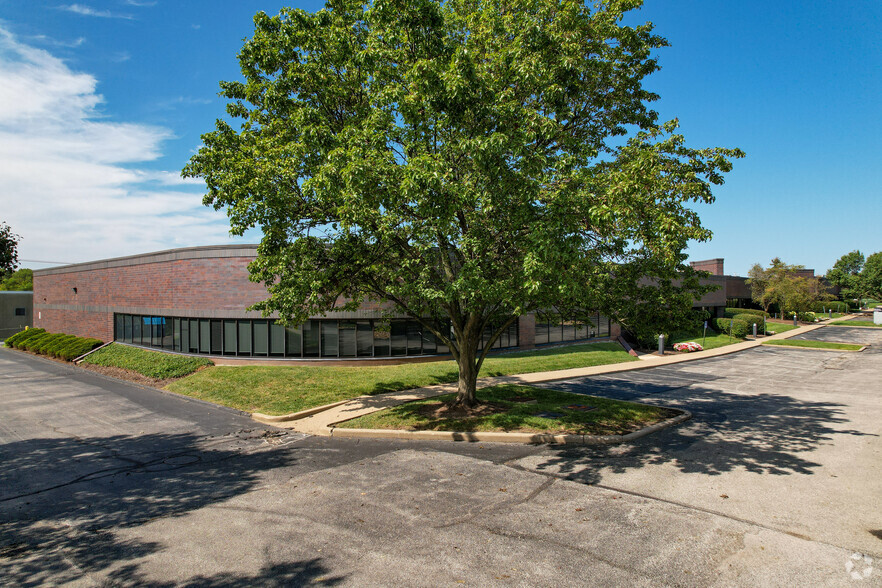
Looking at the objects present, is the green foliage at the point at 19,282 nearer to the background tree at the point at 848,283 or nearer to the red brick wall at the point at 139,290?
the red brick wall at the point at 139,290

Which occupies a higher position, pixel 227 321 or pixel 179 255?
pixel 179 255

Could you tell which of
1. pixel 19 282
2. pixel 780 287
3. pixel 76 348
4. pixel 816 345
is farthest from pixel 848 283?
pixel 19 282

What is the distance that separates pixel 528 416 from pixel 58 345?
3138cm

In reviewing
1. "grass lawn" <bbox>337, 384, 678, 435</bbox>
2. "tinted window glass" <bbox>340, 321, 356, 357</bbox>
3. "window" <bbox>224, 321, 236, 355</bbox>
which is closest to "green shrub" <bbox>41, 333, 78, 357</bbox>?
"window" <bbox>224, 321, 236, 355</bbox>

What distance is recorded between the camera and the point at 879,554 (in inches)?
230

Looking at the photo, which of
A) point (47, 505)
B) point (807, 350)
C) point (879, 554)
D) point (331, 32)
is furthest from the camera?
point (807, 350)

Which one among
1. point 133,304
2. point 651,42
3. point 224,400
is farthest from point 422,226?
point 133,304

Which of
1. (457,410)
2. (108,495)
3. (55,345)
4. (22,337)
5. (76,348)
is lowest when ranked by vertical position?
(108,495)

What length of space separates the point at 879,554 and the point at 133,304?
1275 inches

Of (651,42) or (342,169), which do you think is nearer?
(342,169)

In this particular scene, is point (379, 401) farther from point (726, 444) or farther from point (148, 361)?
point (148, 361)

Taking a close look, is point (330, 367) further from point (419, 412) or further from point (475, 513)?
point (475, 513)

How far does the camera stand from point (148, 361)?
23.5m

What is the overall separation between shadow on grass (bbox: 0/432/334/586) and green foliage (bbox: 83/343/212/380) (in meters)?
9.31
